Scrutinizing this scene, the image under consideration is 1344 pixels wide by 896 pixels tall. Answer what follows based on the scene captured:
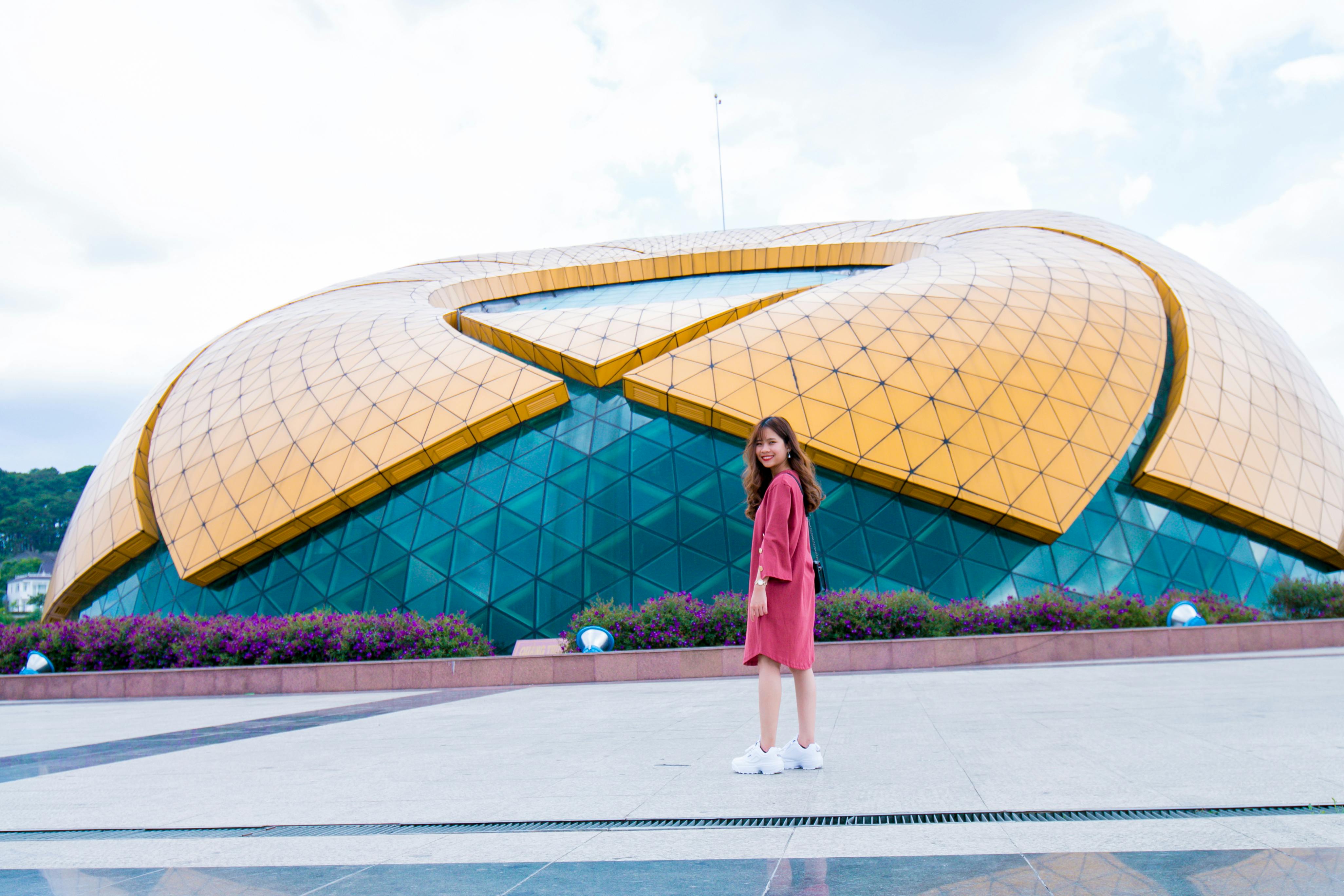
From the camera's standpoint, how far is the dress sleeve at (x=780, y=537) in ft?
19.5

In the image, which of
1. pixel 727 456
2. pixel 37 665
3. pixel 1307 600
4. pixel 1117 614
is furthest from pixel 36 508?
pixel 1307 600

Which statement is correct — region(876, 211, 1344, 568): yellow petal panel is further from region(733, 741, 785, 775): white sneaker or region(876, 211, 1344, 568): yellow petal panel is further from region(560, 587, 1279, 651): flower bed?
region(733, 741, 785, 775): white sneaker

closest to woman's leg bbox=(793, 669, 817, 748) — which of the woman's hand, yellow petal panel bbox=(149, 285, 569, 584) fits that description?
the woman's hand

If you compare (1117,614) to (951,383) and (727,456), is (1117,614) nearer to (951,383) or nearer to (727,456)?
(951,383)

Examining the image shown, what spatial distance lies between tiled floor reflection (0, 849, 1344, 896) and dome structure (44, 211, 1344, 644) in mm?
17523

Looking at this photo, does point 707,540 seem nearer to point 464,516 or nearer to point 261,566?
point 464,516

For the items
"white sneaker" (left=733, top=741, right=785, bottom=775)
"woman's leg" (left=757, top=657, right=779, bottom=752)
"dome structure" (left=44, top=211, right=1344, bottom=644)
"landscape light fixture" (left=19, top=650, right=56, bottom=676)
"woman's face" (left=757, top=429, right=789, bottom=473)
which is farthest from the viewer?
"dome structure" (left=44, top=211, right=1344, bottom=644)

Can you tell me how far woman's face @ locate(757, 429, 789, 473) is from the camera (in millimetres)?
6215

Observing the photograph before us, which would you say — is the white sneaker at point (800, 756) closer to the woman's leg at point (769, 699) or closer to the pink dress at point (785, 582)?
the woman's leg at point (769, 699)

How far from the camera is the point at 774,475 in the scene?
254 inches

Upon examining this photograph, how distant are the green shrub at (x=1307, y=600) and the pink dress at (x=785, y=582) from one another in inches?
793

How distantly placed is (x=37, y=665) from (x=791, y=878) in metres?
22.4

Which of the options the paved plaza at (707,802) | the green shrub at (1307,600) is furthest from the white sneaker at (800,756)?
the green shrub at (1307,600)

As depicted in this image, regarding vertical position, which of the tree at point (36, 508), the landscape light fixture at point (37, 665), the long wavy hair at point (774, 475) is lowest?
the landscape light fixture at point (37, 665)
